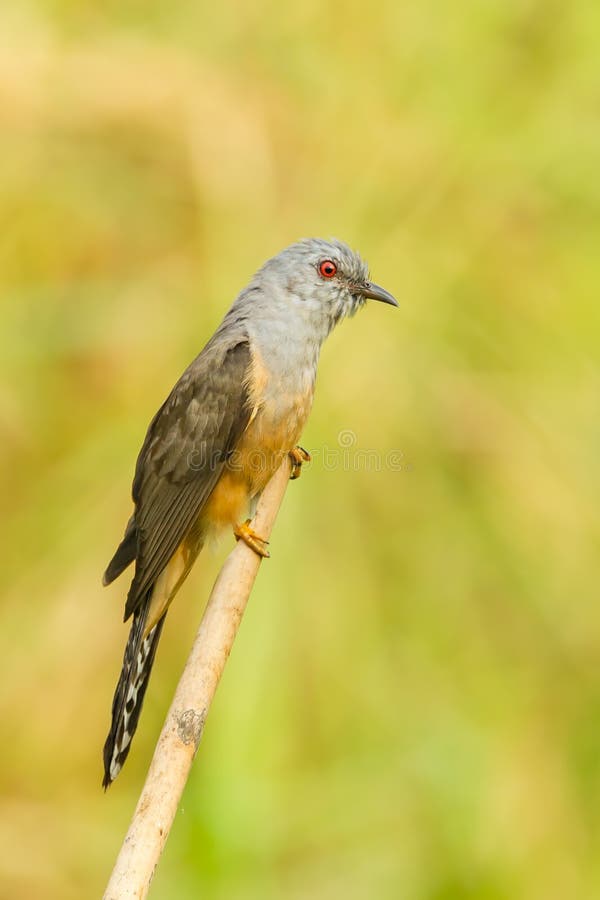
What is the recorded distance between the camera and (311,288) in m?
3.82

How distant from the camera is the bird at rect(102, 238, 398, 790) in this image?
3602 mm

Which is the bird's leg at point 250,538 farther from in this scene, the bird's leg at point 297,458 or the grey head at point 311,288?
the grey head at point 311,288

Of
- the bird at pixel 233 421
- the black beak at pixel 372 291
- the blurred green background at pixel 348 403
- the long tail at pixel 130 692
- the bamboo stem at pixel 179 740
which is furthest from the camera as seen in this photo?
the blurred green background at pixel 348 403

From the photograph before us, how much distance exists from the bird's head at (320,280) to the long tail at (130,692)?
1.18 meters

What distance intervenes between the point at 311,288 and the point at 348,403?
1.42m

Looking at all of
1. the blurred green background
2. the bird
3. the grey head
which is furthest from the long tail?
the grey head

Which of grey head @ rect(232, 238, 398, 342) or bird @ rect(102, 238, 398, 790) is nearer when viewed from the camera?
bird @ rect(102, 238, 398, 790)

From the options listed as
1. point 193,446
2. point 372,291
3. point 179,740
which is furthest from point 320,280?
point 179,740

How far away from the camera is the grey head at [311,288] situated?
380cm

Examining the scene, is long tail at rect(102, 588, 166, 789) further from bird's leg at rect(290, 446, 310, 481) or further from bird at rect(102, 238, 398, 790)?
bird's leg at rect(290, 446, 310, 481)

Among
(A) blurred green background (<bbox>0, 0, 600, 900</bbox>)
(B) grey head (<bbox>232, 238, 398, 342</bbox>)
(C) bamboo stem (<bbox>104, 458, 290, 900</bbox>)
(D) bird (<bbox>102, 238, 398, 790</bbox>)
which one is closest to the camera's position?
(C) bamboo stem (<bbox>104, 458, 290, 900</bbox>)

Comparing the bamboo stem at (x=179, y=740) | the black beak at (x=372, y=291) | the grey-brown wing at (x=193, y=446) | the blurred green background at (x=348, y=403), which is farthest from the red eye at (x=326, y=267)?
the bamboo stem at (x=179, y=740)

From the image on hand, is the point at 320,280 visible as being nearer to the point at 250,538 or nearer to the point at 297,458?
the point at 297,458

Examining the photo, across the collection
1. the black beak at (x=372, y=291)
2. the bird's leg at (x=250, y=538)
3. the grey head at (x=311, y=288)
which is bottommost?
the bird's leg at (x=250, y=538)
